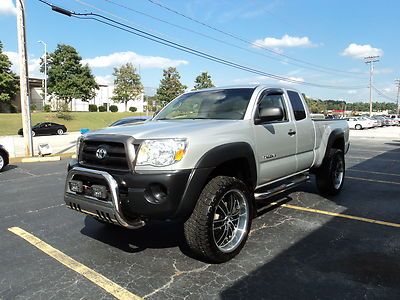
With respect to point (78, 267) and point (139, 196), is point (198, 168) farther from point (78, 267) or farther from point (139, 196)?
point (78, 267)

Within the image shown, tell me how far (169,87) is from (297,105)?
5693 centimetres

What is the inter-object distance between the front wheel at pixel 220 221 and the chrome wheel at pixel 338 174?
124 inches

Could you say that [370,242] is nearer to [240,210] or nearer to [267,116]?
[240,210]

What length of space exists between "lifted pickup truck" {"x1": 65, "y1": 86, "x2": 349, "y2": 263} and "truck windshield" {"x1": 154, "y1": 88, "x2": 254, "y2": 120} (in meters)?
0.01

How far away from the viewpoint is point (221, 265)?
3.79 metres

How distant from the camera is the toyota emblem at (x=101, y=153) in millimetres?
3758

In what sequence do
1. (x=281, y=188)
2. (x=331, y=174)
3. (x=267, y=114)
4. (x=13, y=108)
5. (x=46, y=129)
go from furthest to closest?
1. (x=13, y=108)
2. (x=46, y=129)
3. (x=331, y=174)
4. (x=281, y=188)
5. (x=267, y=114)

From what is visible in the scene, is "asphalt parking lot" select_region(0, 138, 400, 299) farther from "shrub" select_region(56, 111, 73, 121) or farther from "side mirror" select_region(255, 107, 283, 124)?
"shrub" select_region(56, 111, 73, 121)

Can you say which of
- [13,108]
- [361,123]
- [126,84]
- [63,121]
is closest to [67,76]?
[13,108]

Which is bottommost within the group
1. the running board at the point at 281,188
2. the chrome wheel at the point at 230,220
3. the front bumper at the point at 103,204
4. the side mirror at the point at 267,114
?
Answer: the chrome wheel at the point at 230,220

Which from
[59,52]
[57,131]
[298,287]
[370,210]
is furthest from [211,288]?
[59,52]

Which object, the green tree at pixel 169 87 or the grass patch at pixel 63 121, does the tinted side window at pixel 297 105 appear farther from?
the green tree at pixel 169 87

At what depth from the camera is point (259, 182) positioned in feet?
15.1

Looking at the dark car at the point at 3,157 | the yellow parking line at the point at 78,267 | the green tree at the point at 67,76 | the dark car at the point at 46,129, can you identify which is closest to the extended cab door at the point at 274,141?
the yellow parking line at the point at 78,267
